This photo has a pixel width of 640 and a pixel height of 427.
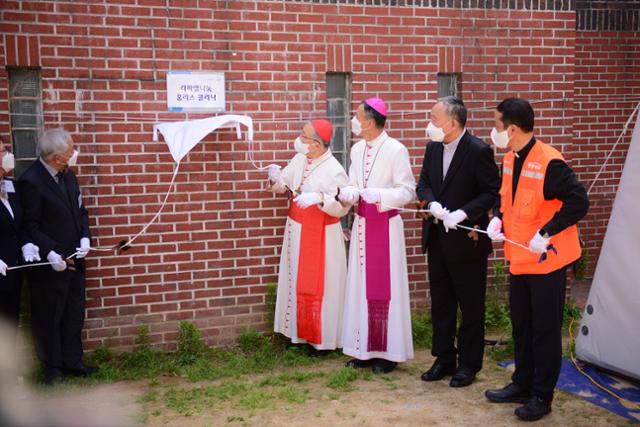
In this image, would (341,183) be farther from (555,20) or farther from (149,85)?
(555,20)

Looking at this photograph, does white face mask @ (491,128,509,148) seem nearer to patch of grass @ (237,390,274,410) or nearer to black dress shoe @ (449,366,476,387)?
black dress shoe @ (449,366,476,387)

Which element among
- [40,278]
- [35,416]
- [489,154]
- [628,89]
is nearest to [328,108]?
[489,154]

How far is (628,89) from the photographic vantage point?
8.18m

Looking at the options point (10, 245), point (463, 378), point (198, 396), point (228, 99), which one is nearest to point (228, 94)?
point (228, 99)

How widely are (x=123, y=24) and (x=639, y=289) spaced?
4375 millimetres

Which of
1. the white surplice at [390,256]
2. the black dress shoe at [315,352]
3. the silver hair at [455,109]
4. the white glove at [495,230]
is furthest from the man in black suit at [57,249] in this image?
the white glove at [495,230]

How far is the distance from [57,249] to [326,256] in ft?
6.82

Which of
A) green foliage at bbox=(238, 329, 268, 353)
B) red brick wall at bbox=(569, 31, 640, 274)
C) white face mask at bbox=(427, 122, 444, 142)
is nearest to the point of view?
white face mask at bbox=(427, 122, 444, 142)

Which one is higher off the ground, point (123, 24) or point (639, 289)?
point (123, 24)

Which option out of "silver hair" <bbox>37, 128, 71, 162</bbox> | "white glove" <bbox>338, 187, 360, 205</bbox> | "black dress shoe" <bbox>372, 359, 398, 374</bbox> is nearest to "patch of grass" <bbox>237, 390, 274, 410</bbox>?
"black dress shoe" <bbox>372, 359, 398, 374</bbox>

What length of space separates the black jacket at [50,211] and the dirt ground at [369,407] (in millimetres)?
1084

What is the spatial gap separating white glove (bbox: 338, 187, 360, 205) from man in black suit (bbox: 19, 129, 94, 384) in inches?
76.8

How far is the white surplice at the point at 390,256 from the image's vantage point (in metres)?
5.33

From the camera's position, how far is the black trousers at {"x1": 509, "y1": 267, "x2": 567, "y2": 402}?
4.43 metres
